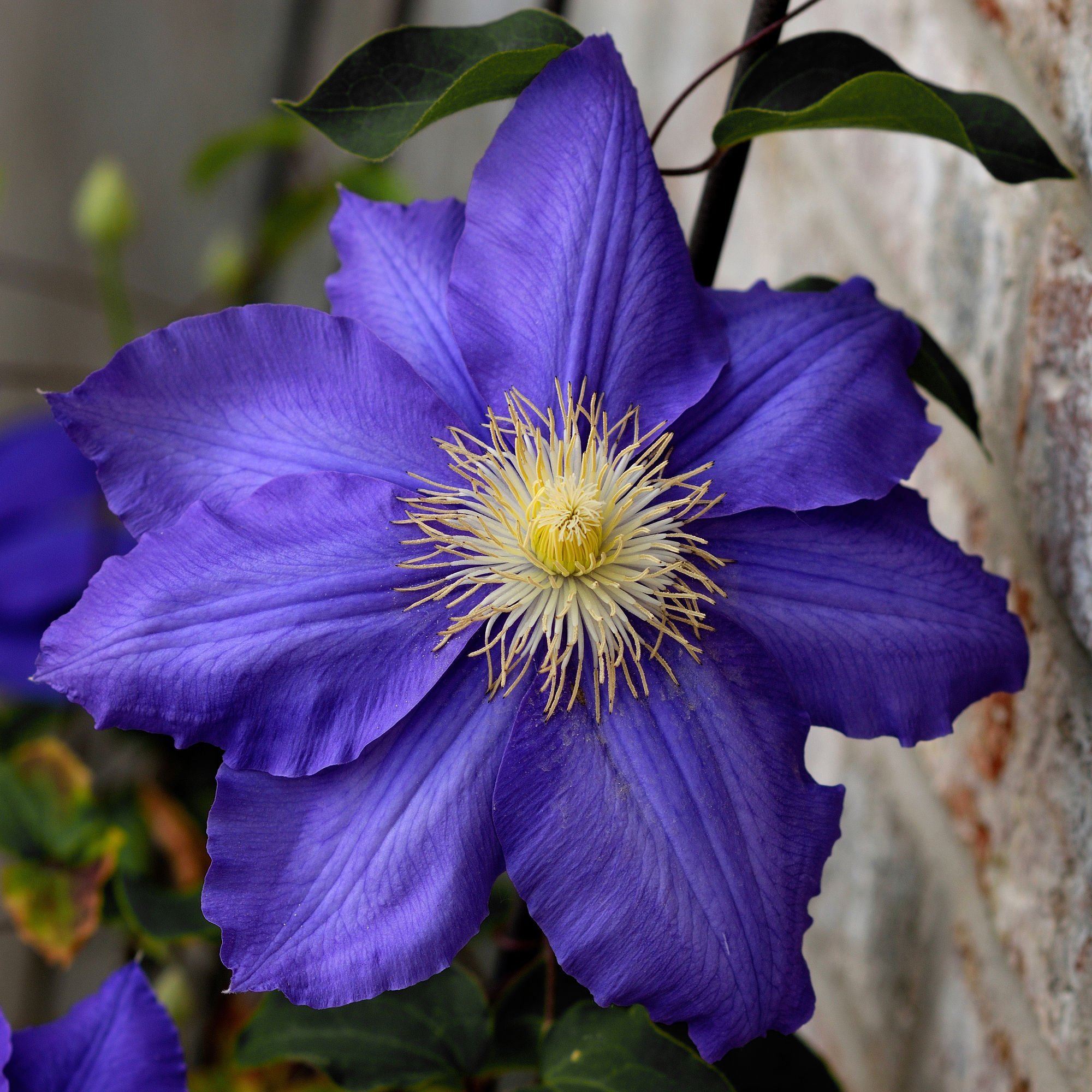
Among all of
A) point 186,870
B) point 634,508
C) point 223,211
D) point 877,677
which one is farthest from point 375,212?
point 223,211

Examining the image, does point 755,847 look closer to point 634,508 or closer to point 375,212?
point 634,508

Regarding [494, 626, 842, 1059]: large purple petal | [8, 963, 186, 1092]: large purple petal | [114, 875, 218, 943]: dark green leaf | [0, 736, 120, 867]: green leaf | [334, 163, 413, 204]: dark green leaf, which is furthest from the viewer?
[334, 163, 413, 204]: dark green leaf

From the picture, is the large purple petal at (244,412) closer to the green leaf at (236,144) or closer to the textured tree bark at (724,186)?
the textured tree bark at (724,186)

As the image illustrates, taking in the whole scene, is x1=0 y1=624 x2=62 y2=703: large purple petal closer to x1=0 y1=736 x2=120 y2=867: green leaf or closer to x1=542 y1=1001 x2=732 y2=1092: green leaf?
x1=0 y1=736 x2=120 y2=867: green leaf

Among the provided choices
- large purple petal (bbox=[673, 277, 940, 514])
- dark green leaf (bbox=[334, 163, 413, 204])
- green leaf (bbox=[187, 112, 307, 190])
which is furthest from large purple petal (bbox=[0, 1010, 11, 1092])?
green leaf (bbox=[187, 112, 307, 190])

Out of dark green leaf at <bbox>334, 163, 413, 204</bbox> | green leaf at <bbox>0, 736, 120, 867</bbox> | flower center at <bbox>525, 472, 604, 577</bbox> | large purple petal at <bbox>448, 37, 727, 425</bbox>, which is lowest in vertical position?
green leaf at <bbox>0, 736, 120, 867</bbox>

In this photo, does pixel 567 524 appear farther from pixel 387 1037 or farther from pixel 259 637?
pixel 387 1037
